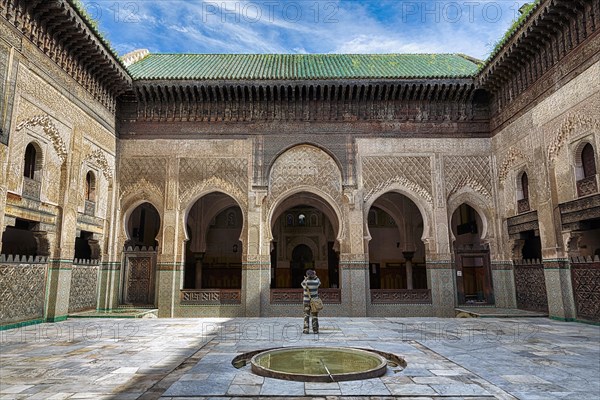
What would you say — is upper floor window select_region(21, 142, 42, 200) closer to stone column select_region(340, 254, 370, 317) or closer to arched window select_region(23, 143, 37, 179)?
arched window select_region(23, 143, 37, 179)

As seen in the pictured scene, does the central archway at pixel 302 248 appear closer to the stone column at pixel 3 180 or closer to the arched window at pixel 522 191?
the arched window at pixel 522 191

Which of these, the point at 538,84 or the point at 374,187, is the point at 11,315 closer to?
the point at 374,187

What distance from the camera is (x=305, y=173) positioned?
32.8ft

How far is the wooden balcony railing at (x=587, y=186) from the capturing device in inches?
271

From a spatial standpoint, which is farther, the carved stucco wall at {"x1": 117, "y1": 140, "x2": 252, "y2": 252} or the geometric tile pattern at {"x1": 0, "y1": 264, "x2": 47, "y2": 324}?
the carved stucco wall at {"x1": 117, "y1": 140, "x2": 252, "y2": 252}

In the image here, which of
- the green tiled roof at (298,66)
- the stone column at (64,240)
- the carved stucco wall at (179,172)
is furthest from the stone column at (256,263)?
the stone column at (64,240)

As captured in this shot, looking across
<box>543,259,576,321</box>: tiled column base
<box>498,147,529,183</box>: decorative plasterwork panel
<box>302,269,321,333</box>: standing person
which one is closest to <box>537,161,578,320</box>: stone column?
<box>543,259,576,321</box>: tiled column base

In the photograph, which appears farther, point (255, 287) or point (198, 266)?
point (198, 266)

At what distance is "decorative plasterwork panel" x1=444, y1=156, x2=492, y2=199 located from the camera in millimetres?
9938

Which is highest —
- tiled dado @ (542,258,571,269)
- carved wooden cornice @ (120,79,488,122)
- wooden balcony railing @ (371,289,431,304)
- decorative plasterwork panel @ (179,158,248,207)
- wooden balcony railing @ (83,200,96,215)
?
carved wooden cornice @ (120,79,488,122)

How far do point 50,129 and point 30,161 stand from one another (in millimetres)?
663

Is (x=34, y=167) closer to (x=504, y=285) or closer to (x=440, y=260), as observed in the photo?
(x=440, y=260)

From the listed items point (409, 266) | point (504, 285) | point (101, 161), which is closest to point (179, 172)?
point (101, 161)

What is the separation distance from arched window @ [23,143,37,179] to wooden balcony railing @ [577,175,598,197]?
31.6 feet
